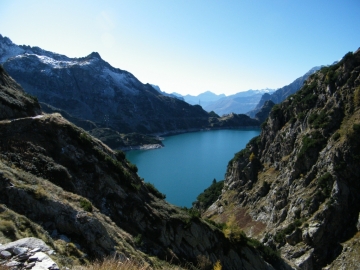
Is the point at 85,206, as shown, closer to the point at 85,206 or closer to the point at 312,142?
the point at 85,206

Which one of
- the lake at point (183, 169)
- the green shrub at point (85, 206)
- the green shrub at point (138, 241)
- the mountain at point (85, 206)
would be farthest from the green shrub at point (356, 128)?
the lake at point (183, 169)

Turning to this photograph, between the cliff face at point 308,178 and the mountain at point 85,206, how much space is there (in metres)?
11.2

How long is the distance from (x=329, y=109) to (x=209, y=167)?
69148 millimetres

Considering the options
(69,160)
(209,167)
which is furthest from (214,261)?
(209,167)

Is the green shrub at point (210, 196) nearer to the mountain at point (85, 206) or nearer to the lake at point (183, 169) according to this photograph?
the lake at point (183, 169)

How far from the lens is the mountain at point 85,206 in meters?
12.8

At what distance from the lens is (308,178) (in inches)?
1610

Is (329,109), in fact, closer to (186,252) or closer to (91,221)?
(186,252)

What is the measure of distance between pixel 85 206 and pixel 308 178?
3562 cm

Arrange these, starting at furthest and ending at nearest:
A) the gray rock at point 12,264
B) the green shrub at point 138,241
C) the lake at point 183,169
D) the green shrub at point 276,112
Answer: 1. the lake at point 183,169
2. the green shrub at point 276,112
3. the green shrub at point 138,241
4. the gray rock at point 12,264

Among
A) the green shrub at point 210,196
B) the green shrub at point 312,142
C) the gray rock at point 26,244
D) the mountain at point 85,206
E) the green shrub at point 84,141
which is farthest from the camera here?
the green shrub at point 210,196

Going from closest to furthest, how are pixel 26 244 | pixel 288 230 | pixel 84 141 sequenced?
1. pixel 26 244
2. pixel 84 141
3. pixel 288 230

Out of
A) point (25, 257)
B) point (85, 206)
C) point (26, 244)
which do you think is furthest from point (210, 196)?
point (25, 257)

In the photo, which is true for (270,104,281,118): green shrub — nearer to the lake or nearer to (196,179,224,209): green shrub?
(196,179,224,209): green shrub
